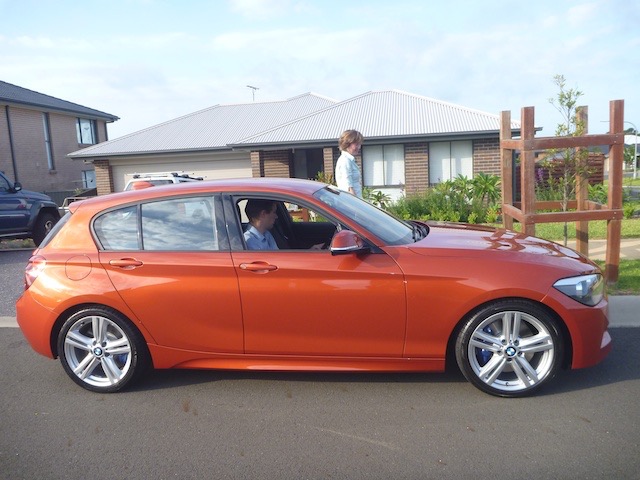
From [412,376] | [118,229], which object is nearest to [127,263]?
[118,229]

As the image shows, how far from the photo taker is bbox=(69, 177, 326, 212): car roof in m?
4.69

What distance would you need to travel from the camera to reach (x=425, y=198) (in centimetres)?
1425

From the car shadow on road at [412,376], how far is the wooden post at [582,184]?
2.29m

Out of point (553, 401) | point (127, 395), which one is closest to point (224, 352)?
point (127, 395)

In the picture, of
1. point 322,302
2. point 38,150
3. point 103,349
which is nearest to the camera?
point 322,302

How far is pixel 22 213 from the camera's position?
42.5 ft

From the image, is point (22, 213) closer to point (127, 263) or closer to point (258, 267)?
point (127, 263)

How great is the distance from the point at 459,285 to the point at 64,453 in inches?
109

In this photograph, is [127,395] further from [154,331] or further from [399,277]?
[399,277]

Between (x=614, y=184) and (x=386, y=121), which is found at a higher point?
(x=386, y=121)

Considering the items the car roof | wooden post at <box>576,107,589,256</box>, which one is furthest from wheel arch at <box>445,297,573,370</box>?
wooden post at <box>576,107,589,256</box>

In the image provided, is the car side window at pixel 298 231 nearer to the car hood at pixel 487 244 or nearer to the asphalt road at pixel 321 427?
the car hood at pixel 487 244

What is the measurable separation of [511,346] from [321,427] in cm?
141

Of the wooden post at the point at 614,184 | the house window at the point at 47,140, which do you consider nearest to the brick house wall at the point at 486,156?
the wooden post at the point at 614,184
